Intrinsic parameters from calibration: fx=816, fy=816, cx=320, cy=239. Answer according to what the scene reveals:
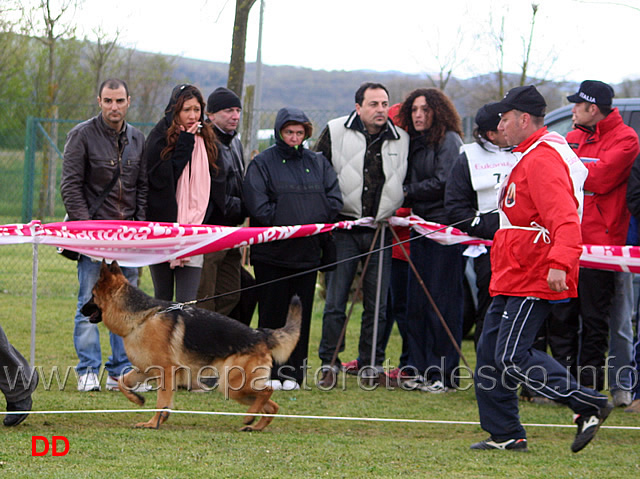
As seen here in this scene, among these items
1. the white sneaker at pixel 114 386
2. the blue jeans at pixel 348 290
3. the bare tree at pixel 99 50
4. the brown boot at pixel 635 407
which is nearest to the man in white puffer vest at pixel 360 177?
the blue jeans at pixel 348 290

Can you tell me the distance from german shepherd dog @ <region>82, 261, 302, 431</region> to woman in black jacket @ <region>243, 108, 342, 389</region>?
1215 mm

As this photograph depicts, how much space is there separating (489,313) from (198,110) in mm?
2849

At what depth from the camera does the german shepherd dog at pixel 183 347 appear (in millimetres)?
5379

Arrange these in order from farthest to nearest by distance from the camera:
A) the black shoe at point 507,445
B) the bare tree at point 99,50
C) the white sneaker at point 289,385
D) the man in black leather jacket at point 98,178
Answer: the bare tree at point 99,50
the white sneaker at point 289,385
the man in black leather jacket at point 98,178
the black shoe at point 507,445

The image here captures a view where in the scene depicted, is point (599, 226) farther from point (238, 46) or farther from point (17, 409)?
point (238, 46)

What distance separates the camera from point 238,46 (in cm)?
1035

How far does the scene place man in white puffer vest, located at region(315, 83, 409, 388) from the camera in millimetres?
7133

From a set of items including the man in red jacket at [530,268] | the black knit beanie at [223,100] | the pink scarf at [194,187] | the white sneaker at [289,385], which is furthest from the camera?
the white sneaker at [289,385]

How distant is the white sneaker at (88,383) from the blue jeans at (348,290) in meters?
1.96

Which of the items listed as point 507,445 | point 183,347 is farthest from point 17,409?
point 507,445

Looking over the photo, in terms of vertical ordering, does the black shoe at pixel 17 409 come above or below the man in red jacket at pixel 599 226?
below

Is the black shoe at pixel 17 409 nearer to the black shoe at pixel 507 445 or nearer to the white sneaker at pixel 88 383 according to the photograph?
the white sneaker at pixel 88 383

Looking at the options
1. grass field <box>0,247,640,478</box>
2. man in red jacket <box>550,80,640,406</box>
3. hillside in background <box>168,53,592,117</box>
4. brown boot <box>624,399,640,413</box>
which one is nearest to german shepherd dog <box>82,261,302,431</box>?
grass field <box>0,247,640,478</box>

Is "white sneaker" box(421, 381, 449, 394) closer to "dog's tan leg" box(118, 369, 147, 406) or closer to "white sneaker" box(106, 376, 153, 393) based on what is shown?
"white sneaker" box(106, 376, 153, 393)
